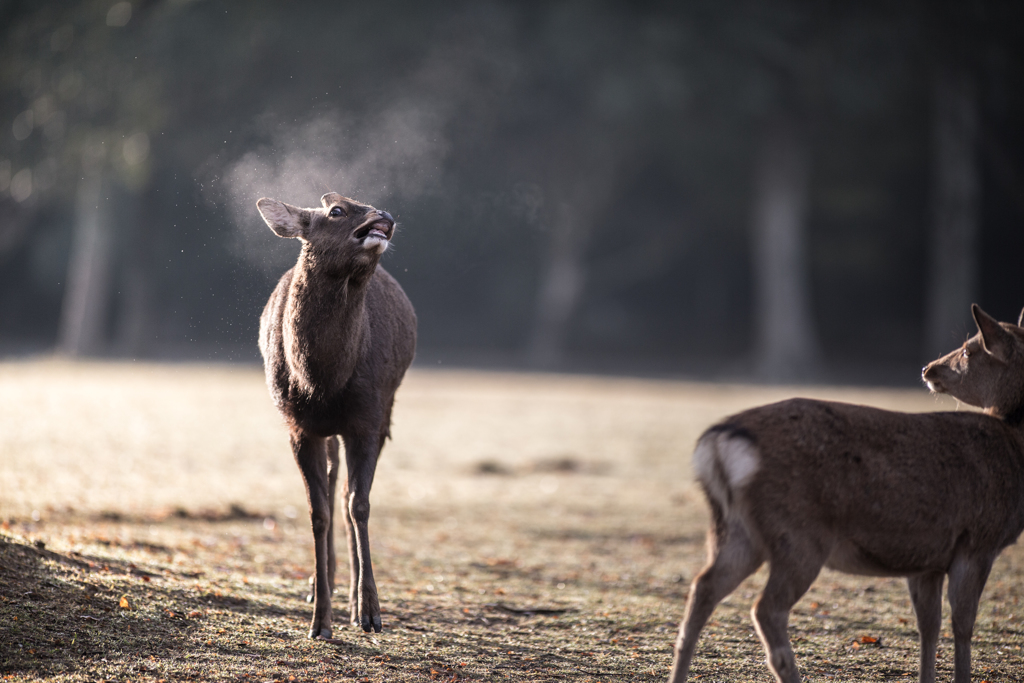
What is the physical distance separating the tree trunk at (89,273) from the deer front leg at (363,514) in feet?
79.7

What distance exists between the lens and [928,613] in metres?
4.50

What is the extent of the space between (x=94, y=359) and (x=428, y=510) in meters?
21.2

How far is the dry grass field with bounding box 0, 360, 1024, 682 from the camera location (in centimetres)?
463

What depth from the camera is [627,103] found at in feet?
87.9

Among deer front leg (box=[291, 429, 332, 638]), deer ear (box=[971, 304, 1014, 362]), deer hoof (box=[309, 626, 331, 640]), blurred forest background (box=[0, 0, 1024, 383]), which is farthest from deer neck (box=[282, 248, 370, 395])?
blurred forest background (box=[0, 0, 1024, 383])

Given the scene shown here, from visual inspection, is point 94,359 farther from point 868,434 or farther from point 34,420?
point 868,434

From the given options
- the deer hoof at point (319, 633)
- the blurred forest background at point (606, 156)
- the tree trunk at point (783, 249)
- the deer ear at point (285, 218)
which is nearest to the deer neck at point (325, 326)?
the deer ear at point (285, 218)

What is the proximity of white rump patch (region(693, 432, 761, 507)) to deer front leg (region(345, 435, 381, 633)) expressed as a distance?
5.85 ft

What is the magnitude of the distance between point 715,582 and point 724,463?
0.48 m

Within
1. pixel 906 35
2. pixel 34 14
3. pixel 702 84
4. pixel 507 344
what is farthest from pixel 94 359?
pixel 906 35

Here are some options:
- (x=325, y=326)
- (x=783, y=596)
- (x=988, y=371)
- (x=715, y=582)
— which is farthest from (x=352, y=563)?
(x=988, y=371)

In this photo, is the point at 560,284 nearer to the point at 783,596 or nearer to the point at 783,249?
the point at 783,249

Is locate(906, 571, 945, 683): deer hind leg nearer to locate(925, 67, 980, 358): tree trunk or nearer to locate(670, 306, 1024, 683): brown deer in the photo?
locate(670, 306, 1024, 683): brown deer

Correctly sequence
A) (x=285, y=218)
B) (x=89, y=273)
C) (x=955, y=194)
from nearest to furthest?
(x=285, y=218), (x=955, y=194), (x=89, y=273)
